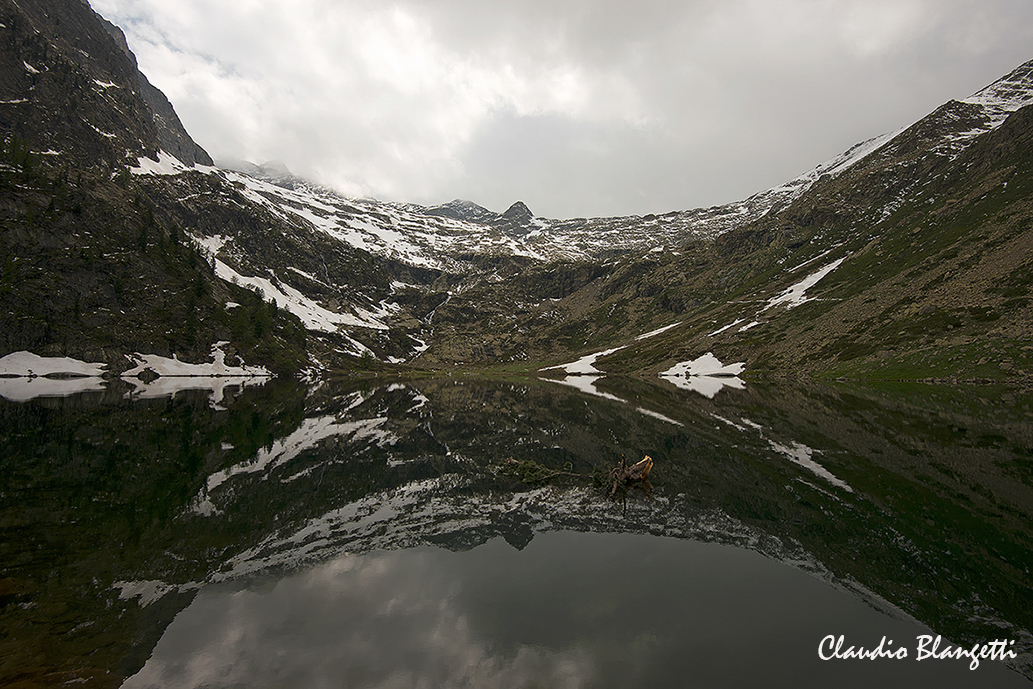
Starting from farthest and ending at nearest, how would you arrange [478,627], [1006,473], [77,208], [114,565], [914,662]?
[77,208]
[1006,473]
[114,565]
[478,627]
[914,662]

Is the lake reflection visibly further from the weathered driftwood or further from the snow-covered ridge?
the snow-covered ridge

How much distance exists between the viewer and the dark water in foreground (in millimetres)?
9492

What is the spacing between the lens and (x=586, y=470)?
28328mm

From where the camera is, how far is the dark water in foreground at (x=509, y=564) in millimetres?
9492

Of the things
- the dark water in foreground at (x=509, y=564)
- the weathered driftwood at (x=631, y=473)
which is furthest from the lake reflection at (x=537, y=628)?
the weathered driftwood at (x=631, y=473)

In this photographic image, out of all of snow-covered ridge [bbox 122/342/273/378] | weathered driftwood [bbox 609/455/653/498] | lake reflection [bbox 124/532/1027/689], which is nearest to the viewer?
lake reflection [bbox 124/532/1027/689]

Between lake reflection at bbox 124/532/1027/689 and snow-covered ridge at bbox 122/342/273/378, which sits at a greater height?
snow-covered ridge at bbox 122/342/273/378

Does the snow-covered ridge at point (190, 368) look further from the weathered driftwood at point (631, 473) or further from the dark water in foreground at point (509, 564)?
the weathered driftwood at point (631, 473)

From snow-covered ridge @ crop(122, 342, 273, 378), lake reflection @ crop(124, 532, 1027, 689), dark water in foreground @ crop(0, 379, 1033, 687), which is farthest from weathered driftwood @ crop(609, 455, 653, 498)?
snow-covered ridge @ crop(122, 342, 273, 378)

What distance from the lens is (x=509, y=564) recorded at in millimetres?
14961

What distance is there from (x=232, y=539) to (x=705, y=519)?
60.5ft

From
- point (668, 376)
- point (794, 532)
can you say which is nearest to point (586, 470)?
point (794, 532)

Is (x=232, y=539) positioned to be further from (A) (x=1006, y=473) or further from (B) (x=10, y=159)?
(B) (x=10, y=159)

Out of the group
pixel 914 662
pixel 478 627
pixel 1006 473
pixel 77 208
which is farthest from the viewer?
pixel 77 208
